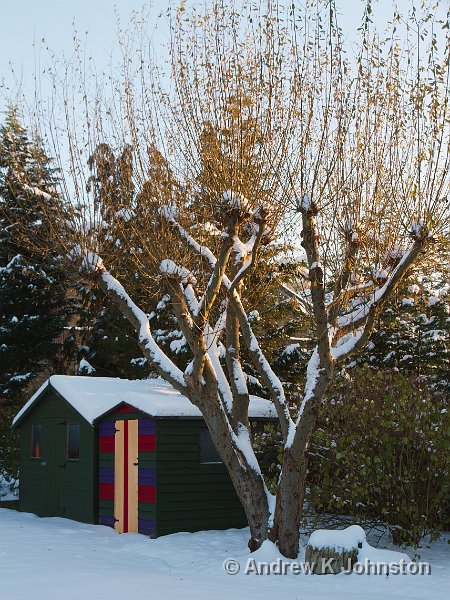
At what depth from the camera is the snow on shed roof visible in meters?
15.3

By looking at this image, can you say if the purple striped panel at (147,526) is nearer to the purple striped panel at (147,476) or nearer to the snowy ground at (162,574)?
the snowy ground at (162,574)

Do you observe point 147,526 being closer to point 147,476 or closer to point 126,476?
point 147,476

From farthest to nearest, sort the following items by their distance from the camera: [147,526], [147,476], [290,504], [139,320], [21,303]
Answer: [21,303] < [147,476] < [147,526] < [139,320] < [290,504]

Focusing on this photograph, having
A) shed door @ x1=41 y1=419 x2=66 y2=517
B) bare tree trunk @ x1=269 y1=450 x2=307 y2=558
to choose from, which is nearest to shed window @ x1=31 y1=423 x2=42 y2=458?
shed door @ x1=41 y1=419 x2=66 y2=517

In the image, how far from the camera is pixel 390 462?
1302cm

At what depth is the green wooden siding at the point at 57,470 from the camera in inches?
672

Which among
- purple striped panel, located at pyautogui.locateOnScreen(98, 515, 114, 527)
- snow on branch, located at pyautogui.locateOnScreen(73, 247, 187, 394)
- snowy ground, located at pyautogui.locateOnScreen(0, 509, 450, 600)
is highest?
snow on branch, located at pyautogui.locateOnScreen(73, 247, 187, 394)

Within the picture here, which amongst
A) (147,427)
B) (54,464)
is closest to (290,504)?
(147,427)

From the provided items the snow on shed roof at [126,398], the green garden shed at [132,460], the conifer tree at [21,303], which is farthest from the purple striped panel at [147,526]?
the conifer tree at [21,303]

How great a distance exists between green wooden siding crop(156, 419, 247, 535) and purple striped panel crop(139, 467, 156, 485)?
0.14m

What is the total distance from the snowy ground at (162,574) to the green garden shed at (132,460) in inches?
23.5

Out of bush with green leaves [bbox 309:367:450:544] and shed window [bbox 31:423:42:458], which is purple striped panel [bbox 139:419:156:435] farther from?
shed window [bbox 31:423:42:458]

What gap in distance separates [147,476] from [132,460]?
23.8 inches

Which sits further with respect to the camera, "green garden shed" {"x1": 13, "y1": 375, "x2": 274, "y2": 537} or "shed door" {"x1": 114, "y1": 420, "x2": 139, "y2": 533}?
"shed door" {"x1": 114, "y1": 420, "x2": 139, "y2": 533}
